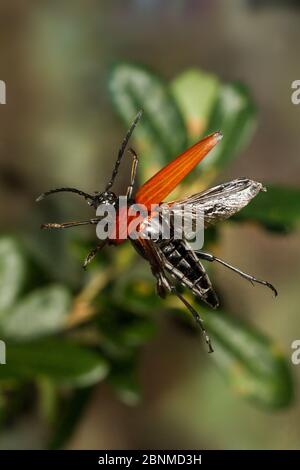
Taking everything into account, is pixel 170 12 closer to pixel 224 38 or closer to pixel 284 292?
pixel 224 38

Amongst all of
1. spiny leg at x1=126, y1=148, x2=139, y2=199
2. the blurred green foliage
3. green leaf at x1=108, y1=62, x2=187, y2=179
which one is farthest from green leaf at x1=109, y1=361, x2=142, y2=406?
spiny leg at x1=126, y1=148, x2=139, y2=199

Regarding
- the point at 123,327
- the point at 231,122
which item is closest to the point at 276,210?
the point at 231,122

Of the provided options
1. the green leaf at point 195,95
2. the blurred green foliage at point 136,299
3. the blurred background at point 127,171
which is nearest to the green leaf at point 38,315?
the blurred green foliage at point 136,299

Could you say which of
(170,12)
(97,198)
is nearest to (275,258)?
(170,12)

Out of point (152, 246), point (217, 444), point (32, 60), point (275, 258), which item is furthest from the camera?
point (32, 60)

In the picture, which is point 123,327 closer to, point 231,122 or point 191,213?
point 231,122

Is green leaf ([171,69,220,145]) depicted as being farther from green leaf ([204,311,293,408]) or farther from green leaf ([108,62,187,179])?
green leaf ([204,311,293,408])

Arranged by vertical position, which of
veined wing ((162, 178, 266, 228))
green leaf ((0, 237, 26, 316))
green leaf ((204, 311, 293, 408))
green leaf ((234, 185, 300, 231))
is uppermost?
veined wing ((162, 178, 266, 228))
